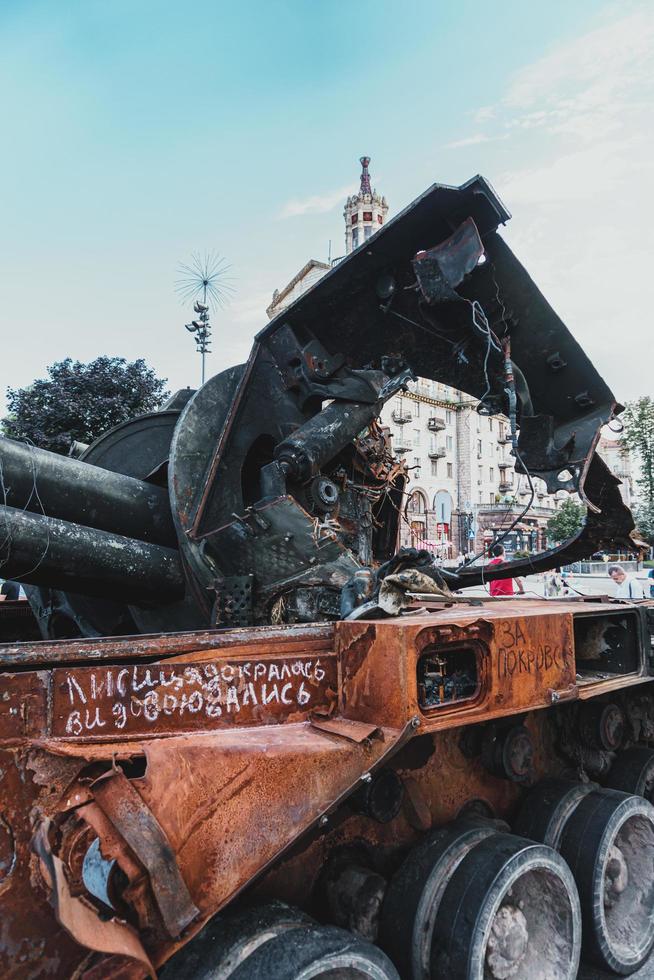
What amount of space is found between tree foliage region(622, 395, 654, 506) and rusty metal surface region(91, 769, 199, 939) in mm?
52229

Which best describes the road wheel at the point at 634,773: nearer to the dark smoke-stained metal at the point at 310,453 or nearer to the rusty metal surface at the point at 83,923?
the dark smoke-stained metal at the point at 310,453

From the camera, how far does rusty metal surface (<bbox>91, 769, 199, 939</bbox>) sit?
6.33ft

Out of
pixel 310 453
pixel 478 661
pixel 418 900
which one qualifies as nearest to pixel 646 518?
pixel 310 453

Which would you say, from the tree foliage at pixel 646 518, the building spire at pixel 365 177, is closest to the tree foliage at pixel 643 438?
the tree foliage at pixel 646 518

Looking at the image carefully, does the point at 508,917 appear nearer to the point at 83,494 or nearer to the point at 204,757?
the point at 204,757

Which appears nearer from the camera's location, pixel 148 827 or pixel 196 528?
pixel 148 827

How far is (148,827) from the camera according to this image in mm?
1977

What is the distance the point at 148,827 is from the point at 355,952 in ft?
2.74

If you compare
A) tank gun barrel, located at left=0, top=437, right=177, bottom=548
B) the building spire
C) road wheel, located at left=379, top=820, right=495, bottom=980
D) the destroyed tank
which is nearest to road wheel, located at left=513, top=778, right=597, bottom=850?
the destroyed tank

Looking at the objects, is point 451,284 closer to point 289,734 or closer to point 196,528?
point 196,528

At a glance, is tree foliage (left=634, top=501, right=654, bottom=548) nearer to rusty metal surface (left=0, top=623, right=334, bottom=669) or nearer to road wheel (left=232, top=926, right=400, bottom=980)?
rusty metal surface (left=0, top=623, right=334, bottom=669)

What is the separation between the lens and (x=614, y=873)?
12.3 feet

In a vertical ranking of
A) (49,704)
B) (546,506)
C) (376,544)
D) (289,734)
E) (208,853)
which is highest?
(546,506)

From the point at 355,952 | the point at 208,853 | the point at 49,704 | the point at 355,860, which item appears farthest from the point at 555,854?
the point at 49,704
